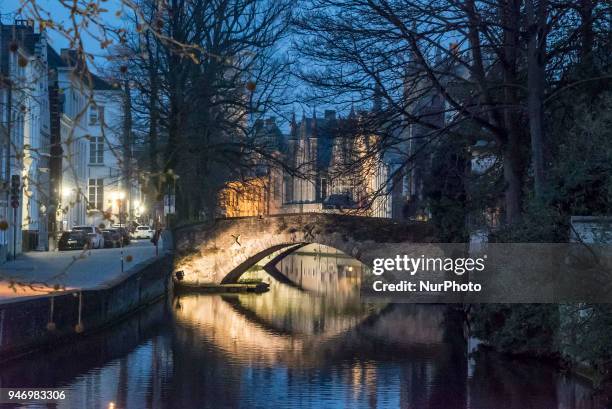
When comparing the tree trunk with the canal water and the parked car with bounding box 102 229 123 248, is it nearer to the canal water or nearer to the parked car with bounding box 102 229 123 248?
the canal water

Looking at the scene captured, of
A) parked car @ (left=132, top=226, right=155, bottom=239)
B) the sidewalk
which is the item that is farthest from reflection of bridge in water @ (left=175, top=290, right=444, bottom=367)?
parked car @ (left=132, top=226, right=155, bottom=239)

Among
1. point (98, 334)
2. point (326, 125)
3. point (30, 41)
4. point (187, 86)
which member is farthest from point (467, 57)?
point (30, 41)

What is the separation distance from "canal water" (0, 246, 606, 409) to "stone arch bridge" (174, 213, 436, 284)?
433cm

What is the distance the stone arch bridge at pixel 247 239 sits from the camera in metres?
32.1

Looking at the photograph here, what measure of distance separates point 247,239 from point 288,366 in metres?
15.4

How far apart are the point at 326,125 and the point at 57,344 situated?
272 inches

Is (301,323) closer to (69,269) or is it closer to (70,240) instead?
(69,269)

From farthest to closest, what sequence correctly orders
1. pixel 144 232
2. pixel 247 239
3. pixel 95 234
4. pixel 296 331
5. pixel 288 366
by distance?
pixel 144 232 < pixel 95 234 < pixel 247 239 < pixel 296 331 < pixel 288 366

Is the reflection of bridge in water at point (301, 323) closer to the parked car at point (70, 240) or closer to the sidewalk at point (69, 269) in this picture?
the sidewalk at point (69, 269)

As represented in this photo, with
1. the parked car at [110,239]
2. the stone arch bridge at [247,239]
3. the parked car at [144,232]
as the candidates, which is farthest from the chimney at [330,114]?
the parked car at [144,232]

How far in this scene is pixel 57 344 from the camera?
17500 mm

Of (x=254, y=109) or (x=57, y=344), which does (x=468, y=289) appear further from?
(x=254, y=109)

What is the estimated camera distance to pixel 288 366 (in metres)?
17.8

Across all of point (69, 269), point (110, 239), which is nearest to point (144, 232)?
point (110, 239)
